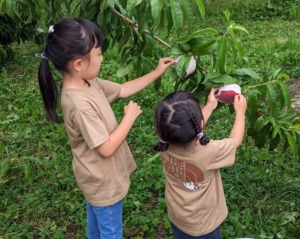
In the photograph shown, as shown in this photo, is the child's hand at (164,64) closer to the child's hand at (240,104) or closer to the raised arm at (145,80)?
the raised arm at (145,80)

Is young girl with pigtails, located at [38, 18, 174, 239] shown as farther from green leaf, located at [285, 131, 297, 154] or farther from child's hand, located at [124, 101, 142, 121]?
green leaf, located at [285, 131, 297, 154]

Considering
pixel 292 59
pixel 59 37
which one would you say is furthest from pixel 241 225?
pixel 292 59

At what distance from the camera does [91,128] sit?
1.69 meters

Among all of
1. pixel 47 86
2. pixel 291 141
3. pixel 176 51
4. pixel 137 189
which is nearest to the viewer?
pixel 47 86

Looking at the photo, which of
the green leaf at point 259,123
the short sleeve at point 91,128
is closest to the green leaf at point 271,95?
the green leaf at point 259,123

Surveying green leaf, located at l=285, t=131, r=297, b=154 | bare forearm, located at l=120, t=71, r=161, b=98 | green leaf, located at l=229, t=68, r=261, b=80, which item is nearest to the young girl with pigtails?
bare forearm, located at l=120, t=71, r=161, b=98

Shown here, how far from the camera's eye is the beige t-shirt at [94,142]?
1706 millimetres

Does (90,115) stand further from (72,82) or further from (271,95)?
(271,95)

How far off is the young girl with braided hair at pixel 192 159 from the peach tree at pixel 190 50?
17 cm

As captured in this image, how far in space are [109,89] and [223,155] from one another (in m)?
0.64

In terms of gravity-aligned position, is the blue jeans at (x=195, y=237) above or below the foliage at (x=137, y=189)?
above

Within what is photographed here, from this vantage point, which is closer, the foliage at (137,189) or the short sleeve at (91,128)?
the short sleeve at (91,128)

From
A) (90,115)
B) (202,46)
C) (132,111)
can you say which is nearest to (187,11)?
(202,46)

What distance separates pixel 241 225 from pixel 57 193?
1.30 metres
